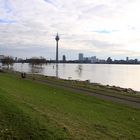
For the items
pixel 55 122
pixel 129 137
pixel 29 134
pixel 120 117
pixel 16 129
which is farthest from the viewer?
pixel 120 117

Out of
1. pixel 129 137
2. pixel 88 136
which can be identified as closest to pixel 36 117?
pixel 88 136

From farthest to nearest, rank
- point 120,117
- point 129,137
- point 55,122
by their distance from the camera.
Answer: point 120,117, point 55,122, point 129,137

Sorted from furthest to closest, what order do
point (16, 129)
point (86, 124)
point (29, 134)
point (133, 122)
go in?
point (133, 122) → point (86, 124) → point (16, 129) → point (29, 134)

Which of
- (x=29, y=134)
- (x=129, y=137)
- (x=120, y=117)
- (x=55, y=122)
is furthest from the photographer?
(x=120, y=117)

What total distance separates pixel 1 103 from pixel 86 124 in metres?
4.11

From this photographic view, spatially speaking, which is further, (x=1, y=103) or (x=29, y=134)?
(x=1, y=103)

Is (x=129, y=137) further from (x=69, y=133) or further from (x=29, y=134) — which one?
(x=29, y=134)

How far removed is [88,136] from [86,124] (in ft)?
6.56

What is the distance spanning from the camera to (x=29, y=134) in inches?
340

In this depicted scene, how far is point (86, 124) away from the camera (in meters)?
11.2

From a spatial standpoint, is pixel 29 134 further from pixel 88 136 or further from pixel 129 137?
pixel 129 137

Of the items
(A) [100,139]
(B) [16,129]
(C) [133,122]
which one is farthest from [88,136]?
(C) [133,122]

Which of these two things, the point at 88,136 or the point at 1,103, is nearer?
the point at 88,136

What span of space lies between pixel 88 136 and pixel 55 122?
5.40ft
